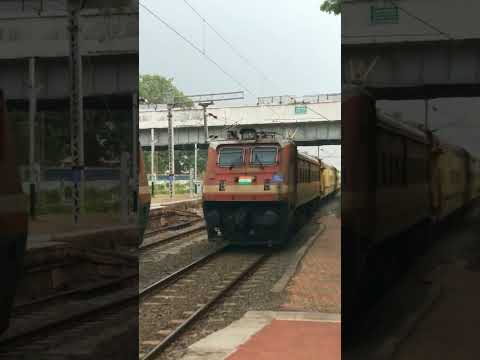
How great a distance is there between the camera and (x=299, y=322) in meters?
1.36

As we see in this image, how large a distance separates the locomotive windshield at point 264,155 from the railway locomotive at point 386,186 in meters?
0.23

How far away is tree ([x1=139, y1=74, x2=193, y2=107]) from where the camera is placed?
1470 millimetres

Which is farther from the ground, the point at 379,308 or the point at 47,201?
the point at 47,201

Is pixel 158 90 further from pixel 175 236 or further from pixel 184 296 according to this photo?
pixel 184 296

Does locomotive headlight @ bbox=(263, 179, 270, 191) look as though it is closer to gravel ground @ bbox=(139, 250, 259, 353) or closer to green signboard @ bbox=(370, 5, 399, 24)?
gravel ground @ bbox=(139, 250, 259, 353)

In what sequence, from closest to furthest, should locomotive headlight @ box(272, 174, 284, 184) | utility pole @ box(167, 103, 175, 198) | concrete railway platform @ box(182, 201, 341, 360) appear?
concrete railway platform @ box(182, 201, 341, 360) → utility pole @ box(167, 103, 175, 198) → locomotive headlight @ box(272, 174, 284, 184)

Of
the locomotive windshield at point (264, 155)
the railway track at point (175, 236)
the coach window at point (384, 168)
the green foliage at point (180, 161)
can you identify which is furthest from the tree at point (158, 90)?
the coach window at point (384, 168)

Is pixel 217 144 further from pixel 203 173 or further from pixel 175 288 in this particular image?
pixel 175 288

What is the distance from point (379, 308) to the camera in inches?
62.4

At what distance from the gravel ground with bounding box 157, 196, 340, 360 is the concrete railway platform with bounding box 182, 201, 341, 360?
0.01 m

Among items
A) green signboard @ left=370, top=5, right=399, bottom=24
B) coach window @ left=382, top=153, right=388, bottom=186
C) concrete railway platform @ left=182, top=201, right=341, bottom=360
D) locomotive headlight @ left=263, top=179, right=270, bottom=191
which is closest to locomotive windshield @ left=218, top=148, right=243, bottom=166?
locomotive headlight @ left=263, top=179, right=270, bottom=191

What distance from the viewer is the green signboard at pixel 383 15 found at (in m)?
1.39

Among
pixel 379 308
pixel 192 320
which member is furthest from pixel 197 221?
pixel 379 308

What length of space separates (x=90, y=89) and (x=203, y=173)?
0.43 m
